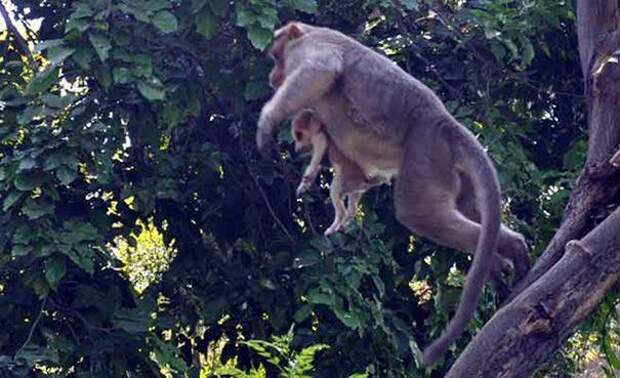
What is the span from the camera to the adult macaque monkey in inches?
216

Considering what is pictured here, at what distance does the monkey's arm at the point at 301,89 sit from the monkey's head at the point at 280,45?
314 millimetres

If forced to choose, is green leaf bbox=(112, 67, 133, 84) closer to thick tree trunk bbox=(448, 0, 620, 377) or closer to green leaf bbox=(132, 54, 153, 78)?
green leaf bbox=(132, 54, 153, 78)

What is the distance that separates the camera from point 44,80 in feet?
21.2

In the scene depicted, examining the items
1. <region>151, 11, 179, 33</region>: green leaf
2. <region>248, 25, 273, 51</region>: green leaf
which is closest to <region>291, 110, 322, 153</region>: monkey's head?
<region>248, 25, 273, 51</region>: green leaf

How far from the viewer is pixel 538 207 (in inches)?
285

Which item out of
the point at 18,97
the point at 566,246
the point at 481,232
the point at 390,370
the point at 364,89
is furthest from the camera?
the point at 390,370

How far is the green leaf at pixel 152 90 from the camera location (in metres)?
6.43

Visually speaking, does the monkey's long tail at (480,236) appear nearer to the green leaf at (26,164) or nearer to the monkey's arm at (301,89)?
the monkey's arm at (301,89)

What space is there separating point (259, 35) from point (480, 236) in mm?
1797

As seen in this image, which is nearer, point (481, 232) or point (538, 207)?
point (481, 232)

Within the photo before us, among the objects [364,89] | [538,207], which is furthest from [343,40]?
[538,207]

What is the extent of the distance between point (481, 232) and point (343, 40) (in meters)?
1.42

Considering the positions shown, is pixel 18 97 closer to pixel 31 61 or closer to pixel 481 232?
pixel 31 61

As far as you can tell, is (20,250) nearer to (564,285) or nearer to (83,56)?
(83,56)
